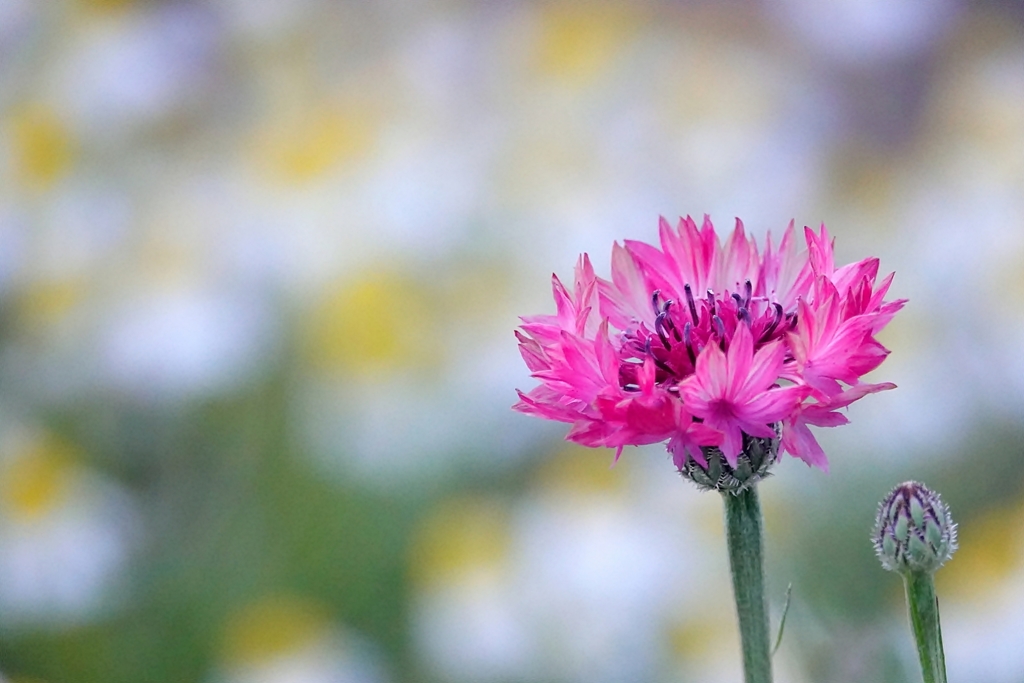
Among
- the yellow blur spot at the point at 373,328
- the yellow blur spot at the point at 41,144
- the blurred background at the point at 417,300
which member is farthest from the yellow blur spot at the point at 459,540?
the yellow blur spot at the point at 41,144

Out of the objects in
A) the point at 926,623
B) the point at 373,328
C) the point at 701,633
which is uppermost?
the point at 373,328

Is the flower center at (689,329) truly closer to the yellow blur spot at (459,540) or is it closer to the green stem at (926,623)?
the green stem at (926,623)

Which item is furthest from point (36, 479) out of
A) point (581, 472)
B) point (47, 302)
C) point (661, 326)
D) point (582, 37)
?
point (661, 326)

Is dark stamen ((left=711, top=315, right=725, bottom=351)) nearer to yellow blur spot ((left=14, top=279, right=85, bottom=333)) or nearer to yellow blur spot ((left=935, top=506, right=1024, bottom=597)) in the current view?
yellow blur spot ((left=935, top=506, right=1024, bottom=597))

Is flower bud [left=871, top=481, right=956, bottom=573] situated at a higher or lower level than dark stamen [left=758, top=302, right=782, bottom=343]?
lower

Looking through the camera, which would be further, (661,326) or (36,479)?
(36,479)

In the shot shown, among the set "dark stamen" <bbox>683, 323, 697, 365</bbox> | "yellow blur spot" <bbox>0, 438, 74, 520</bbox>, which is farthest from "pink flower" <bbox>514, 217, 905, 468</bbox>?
"yellow blur spot" <bbox>0, 438, 74, 520</bbox>

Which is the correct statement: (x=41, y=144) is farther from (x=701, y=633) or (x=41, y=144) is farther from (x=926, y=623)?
(x=926, y=623)
